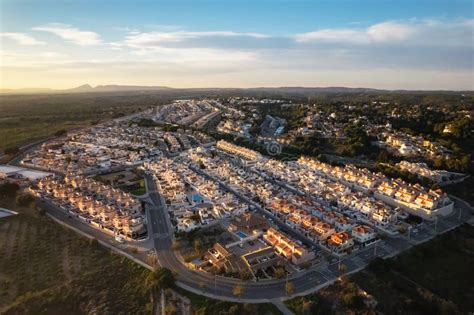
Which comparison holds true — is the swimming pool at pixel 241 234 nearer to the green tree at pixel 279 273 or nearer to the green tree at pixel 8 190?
the green tree at pixel 279 273

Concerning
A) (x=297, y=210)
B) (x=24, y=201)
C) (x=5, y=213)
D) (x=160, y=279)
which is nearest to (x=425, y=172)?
(x=297, y=210)

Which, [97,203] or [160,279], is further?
[97,203]

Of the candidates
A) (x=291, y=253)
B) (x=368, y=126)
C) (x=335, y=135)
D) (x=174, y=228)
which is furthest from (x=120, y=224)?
(x=368, y=126)

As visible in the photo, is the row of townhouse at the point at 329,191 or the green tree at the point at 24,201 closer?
the row of townhouse at the point at 329,191

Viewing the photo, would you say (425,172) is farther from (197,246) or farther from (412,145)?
(197,246)

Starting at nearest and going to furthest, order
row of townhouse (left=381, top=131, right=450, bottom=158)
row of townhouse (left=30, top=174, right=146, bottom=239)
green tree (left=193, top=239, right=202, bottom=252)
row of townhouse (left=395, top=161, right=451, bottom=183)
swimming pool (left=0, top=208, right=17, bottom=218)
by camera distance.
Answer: green tree (left=193, top=239, right=202, bottom=252)
row of townhouse (left=30, top=174, right=146, bottom=239)
swimming pool (left=0, top=208, right=17, bottom=218)
row of townhouse (left=395, top=161, right=451, bottom=183)
row of townhouse (left=381, top=131, right=450, bottom=158)

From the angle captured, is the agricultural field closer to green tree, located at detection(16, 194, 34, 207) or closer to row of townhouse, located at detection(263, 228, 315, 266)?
green tree, located at detection(16, 194, 34, 207)

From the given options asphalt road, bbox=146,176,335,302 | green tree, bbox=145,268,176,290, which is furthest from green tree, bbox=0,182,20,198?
green tree, bbox=145,268,176,290

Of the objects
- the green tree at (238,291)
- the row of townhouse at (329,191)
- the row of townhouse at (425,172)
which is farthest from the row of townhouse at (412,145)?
the green tree at (238,291)

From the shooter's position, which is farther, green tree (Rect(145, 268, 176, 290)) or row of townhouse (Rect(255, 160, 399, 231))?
row of townhouse (Rect(255, 160, 399, 231))
